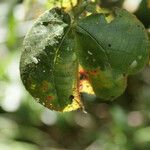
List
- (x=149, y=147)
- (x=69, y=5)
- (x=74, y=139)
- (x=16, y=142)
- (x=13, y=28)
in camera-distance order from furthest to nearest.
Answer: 1. (x=74, y=139)
2. (x=16, y=142)
3. (x=149, y=147)
4. (x=13, y=28)
5. (x=69, y=5)

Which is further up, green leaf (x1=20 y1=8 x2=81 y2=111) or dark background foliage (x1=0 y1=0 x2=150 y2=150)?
dark background foliage (x1=0 y1=0 x2=150 y2=150)

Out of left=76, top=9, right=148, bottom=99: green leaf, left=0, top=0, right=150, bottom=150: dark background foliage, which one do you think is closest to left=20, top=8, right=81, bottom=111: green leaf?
left=76, top=9, right=148, bottom=99: green leaf

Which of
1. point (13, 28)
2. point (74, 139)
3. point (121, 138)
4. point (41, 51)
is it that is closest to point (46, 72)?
point (41, 51)

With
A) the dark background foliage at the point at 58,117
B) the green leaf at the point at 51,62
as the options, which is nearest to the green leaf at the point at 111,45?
the green leaf at the point at 51,62

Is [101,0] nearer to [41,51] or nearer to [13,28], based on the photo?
[41,51]

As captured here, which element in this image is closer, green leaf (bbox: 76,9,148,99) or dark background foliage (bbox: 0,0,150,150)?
green leaf (bbox: 76,9,148,99)

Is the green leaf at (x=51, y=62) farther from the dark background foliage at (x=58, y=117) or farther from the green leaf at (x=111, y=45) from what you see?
the dark background foliage at (x=58, y=117)

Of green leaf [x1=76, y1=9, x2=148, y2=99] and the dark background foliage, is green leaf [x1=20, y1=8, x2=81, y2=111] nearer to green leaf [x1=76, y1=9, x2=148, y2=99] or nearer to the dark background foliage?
green leaf [x1=76, y1=9, x2=148, y2=99]
